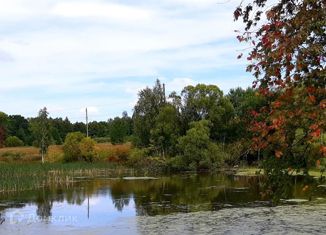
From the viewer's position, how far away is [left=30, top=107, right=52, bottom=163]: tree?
54625 millimetres

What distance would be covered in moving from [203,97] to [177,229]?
1480 inches

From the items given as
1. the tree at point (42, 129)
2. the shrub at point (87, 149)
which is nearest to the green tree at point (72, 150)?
the shrub at point (87, 149)

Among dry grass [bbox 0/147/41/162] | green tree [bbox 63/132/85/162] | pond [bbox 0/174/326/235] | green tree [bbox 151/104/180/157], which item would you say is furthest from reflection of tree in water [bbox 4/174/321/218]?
dry grass [bbox 0/147/41/162]

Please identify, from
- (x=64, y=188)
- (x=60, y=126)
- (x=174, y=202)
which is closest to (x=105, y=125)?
(x=60, y=126)

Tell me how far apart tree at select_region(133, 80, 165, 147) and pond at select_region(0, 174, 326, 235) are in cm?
2633

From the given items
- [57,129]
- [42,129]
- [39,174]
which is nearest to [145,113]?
[42,129]

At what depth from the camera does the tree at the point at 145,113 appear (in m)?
53.2

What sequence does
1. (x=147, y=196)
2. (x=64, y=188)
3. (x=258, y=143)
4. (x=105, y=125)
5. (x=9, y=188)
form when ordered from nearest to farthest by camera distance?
(x=258, y=143), (x=147, y=196), (x=9, y=188), (x=64, y=188), (x=105, y=125)

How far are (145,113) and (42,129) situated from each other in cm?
1180

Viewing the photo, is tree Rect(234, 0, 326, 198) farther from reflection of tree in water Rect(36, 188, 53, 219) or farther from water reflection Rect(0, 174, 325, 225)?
reflection of tree in water Rect(36, 188, 53, 219)

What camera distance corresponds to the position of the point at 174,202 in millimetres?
20703

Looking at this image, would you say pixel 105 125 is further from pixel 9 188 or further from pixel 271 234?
pixel 271 234

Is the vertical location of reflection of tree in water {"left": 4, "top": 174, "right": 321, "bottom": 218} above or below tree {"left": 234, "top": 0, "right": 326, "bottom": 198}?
below

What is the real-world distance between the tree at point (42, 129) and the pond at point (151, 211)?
94.5 ft
